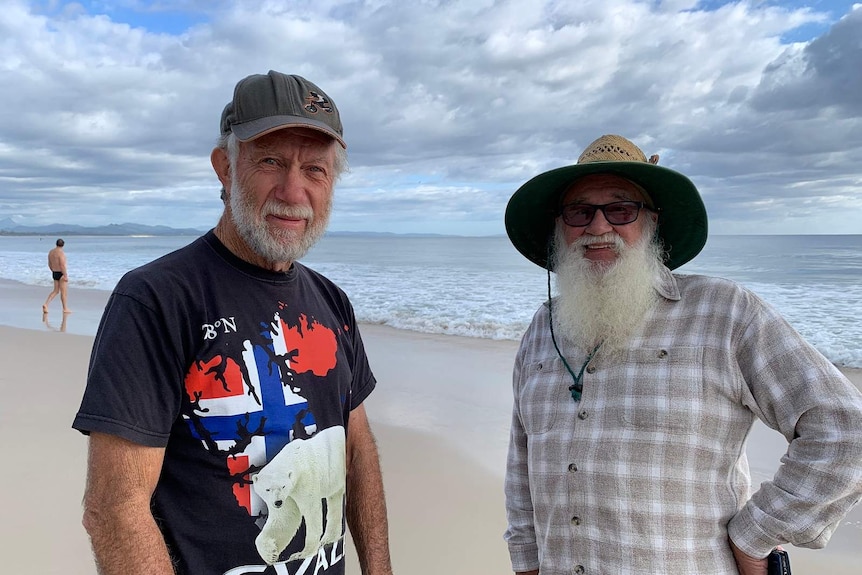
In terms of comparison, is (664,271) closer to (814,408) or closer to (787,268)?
(814,408)

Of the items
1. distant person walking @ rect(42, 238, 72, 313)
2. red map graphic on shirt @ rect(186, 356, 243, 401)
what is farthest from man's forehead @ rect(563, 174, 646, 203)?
distant person walking @ rect(42, 238, 72, 313)

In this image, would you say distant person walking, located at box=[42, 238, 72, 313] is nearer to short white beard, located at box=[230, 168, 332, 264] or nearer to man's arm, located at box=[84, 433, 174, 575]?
short white beard, located at box=[230, 168, 332, 264]

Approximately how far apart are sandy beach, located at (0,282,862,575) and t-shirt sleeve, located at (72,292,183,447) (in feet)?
8.41

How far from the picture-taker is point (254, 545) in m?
1.66

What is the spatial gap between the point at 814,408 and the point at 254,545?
5.11 feet

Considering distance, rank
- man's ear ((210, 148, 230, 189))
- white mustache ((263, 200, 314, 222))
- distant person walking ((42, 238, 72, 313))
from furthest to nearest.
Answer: distant person walking ((42, 238, 72, 313)) → man's ear ((210, 148, 230, 189)) → white mustache ((263, 200, 314, 222))

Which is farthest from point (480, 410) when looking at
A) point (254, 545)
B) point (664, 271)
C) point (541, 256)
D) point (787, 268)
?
point (787, 268)

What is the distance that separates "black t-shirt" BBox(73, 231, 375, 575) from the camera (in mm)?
1507

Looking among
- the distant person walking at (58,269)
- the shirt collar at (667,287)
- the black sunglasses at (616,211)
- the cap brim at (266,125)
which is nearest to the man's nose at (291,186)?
the cap brim at (266,125)

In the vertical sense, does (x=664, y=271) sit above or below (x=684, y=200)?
below

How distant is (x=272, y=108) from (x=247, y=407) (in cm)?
84

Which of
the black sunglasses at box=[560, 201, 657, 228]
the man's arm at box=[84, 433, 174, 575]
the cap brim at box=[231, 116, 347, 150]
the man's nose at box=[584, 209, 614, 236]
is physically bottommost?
the man's arm at box=[84, 433, 174, 575]

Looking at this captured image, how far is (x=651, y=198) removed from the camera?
7.42 ft

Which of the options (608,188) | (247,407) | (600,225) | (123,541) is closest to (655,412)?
(600,225)
